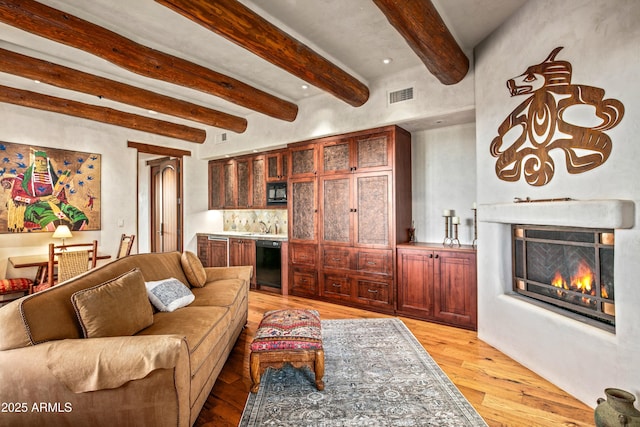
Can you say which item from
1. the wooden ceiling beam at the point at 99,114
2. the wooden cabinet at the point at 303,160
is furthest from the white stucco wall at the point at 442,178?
the wooden ceiling beam at the point at 99,114

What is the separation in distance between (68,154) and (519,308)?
6285 millimetres

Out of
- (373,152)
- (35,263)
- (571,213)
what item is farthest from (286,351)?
(35,263)

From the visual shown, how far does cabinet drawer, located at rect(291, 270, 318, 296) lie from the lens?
4.77 m

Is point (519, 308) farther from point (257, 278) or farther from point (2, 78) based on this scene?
point (2, 78)

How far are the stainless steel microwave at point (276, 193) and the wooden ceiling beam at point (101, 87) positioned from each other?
130 centimetres

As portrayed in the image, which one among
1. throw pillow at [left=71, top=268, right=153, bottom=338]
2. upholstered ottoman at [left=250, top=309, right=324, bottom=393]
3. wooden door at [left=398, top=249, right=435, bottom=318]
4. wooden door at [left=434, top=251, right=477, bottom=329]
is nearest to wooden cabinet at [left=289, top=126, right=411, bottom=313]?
wooden door at [left=398, top=249, right=435, bottom=318]

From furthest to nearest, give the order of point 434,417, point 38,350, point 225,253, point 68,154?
point 225,253, point 68,154, point 434,417, point 38,350

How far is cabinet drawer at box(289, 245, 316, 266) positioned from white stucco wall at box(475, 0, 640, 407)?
231 cm

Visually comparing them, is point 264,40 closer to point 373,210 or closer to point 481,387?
point 373,210

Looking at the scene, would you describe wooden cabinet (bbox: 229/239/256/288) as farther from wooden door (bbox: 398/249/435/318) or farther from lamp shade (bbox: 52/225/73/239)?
wooden door (bbox: 398/249/435/318)

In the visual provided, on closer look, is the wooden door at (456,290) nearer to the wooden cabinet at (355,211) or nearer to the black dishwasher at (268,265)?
the wooden cabinet at (355,211)

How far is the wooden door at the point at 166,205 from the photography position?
21.7ft

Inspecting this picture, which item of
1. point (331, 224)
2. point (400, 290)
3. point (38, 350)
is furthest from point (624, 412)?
point (331, 224)

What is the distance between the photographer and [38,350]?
5.25 ft
